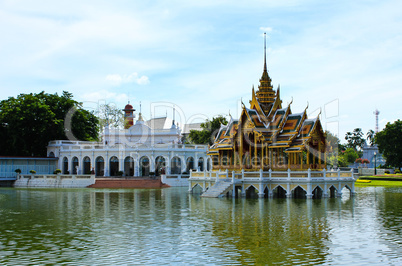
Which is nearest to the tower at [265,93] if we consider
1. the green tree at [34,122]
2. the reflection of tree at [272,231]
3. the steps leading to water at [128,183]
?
the reflection of tree at [272,231]

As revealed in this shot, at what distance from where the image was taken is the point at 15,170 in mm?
52125

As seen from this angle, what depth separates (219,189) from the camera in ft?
103

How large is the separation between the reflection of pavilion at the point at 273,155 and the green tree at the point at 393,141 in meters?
32.3

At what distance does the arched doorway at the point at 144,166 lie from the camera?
54625 mm

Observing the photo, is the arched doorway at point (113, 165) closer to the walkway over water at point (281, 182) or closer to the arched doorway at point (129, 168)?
the arched doorway at point (129, 168)

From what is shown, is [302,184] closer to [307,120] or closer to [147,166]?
[307,120]

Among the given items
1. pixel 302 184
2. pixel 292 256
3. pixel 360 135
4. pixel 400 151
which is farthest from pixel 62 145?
pixel 360 135

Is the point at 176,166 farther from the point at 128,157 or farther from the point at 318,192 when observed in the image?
the point at 318,192

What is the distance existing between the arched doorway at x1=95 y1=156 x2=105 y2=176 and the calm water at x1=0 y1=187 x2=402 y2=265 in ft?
97.2

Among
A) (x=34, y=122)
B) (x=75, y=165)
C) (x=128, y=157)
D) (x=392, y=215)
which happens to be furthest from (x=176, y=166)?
(x=392, y=215)

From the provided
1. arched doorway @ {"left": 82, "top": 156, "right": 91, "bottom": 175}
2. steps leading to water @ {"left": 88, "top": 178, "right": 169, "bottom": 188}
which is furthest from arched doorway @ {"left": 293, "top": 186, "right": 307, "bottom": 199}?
arched doorway @ {"left": 82, "top": 156, "right": 91, "bottom": 175}

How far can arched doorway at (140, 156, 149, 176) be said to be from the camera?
2151 inches

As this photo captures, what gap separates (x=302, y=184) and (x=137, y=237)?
1717 cm

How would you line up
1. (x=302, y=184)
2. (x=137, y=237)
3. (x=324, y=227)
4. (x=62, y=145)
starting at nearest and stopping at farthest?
(x=137, y=237) → (x=324, y=227) → (x=302, y=184) → (x=62, y=145)
